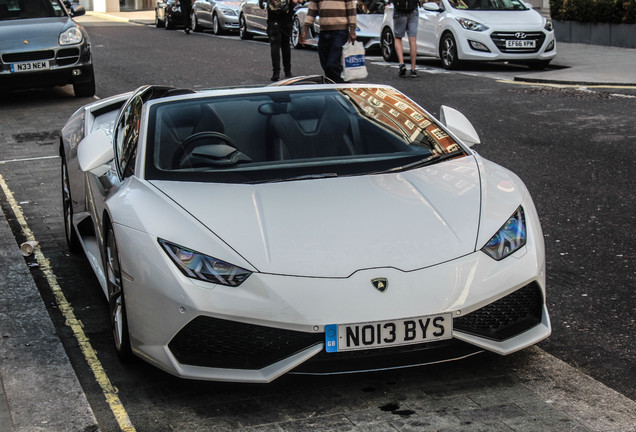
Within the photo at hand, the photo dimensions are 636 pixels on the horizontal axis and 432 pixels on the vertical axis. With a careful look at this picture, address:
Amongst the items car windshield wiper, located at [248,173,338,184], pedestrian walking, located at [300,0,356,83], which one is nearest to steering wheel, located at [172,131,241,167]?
car windshield wiper, located at [248,173,338,184]

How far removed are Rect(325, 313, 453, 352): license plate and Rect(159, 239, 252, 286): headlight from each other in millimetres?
447

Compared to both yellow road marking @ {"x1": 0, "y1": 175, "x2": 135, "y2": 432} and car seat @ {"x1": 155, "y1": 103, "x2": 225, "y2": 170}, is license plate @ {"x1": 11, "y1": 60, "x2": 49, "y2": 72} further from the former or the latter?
car seat @ {"x1": 155, "y1": 103, "x2": 225, "y2": 170}

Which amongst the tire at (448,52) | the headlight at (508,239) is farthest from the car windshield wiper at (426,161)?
the tire at (448,52)

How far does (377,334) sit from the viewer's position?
4270mm

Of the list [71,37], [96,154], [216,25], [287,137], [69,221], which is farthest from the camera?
[216,25]

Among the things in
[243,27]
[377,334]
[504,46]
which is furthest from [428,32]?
[377,334]

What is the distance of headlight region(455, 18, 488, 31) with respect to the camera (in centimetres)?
1834

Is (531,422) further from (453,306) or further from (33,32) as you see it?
(33,32)

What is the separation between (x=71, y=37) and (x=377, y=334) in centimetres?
1224

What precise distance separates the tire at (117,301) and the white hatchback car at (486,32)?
45.4 ft

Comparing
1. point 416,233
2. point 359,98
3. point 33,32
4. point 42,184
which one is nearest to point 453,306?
point 416,233

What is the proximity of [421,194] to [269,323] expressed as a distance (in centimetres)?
113

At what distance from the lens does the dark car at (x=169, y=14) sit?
33.9 m

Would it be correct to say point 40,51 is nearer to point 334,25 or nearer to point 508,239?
point 334,25
